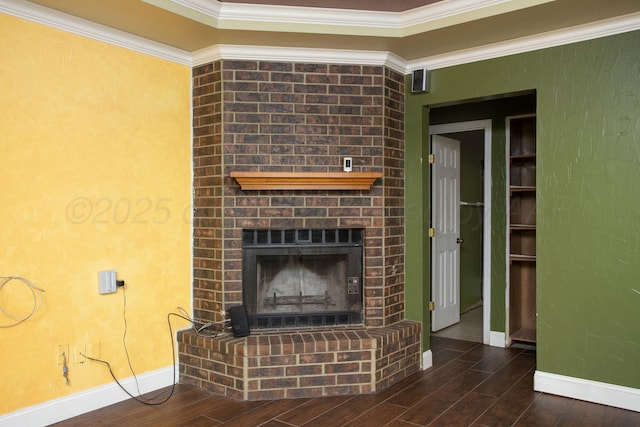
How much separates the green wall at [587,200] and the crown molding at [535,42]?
0.04 metres

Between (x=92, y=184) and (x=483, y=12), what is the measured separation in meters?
2.58

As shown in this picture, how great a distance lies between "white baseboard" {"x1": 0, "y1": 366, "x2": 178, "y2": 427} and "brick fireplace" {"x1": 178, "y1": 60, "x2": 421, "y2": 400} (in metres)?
0.18

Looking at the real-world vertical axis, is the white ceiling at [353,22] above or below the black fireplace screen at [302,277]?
above

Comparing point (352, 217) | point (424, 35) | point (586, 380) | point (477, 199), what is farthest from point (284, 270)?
point (477, 199)

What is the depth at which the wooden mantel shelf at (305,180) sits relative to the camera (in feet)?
10.6

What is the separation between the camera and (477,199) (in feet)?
19.2

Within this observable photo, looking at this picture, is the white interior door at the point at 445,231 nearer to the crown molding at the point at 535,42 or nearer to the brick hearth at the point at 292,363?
the crown molding at the point at 535,42

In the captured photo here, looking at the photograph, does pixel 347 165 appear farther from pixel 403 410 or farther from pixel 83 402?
pixel 83 402

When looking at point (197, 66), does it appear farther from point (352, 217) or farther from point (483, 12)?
point (483, 12)

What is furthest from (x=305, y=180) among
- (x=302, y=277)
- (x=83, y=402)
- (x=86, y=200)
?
(x=83, y=402)

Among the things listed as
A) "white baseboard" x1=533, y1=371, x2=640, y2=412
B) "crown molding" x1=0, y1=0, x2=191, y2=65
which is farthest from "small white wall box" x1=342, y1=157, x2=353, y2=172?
"white baseboard" x1=533, y1=371, x2=640, y2=412

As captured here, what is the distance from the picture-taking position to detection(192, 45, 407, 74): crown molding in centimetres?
335

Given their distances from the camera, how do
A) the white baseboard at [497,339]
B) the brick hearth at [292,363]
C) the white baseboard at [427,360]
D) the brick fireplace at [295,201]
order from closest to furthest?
1. the brick hearth at [292,363]
2. the brick fireplace at [295,201]
3. the white baseboard at [427,360]
4. the white baseboard at [497,339]

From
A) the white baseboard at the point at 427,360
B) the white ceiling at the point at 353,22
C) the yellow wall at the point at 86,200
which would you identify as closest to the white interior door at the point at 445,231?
the white baseboard at the point at 427,360
